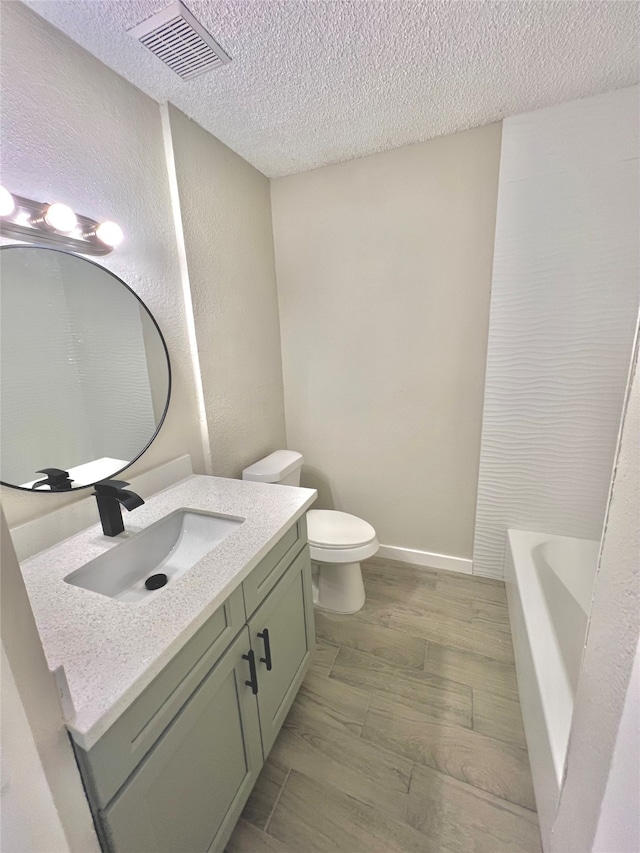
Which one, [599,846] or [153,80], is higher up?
[153,80]

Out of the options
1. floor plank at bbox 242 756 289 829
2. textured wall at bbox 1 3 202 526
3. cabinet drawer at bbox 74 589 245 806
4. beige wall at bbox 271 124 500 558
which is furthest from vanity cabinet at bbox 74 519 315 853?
beige wall at bbox 271 124 500 558

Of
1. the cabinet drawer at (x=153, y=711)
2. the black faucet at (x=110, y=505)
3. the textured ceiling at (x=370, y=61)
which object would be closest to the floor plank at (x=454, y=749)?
the cabinet drawer at (x=153, y=711)

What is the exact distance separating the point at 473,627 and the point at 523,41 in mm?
2340

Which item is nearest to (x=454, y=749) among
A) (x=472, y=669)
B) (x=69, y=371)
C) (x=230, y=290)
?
(x=472, y=669)

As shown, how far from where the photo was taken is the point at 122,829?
24.7 inches

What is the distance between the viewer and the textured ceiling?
1.01 metres

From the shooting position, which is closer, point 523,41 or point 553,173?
point 523,41

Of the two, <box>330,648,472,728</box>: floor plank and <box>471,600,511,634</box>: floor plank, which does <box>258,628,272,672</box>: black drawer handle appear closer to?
<box>330,648,472,728</box>: floor plank

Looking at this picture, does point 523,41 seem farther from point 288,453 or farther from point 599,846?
point 599,846

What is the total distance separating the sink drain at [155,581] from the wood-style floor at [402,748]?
76cm

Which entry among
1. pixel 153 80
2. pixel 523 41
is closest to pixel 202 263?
pixel 153 80

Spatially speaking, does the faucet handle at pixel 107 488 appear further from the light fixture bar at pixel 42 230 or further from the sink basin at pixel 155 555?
the light fixture bar at pixel 42 230

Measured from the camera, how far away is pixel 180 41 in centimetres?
108

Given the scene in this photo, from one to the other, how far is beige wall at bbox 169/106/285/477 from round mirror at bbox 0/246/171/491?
33cm
